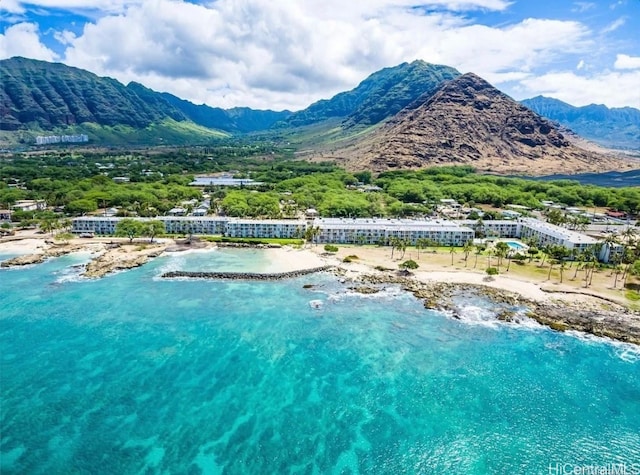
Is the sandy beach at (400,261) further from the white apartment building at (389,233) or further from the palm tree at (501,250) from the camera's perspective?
the white apartment building at (389,233)

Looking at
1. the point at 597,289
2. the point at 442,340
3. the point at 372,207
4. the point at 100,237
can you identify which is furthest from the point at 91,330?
the point at 372,207

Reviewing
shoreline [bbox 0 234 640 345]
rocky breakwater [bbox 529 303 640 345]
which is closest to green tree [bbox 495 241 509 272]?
shoreline [bbox 0 234 640 345]

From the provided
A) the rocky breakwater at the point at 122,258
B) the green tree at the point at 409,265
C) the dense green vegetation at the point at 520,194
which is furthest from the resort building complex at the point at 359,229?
the dense green vegetation at the point at 520,194

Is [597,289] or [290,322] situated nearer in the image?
[290,322]

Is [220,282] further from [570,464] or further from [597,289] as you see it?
[597,289]

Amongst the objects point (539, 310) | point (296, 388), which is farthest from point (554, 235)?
point (296, 388)

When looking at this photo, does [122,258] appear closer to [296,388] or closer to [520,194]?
[296,388]
